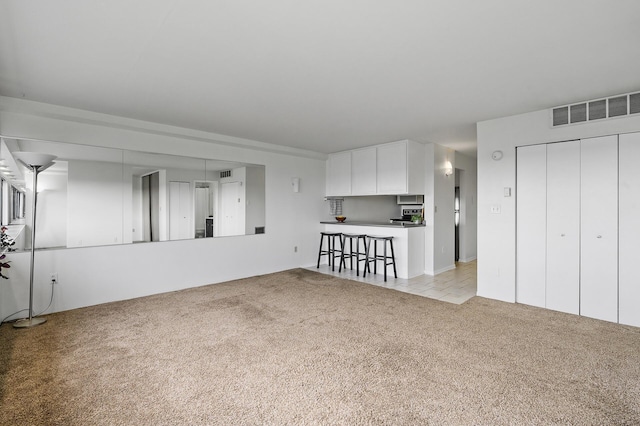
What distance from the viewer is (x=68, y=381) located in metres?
2.23

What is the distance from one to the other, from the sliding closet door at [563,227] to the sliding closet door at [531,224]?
0.21ft

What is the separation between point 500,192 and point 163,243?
4.92 metres

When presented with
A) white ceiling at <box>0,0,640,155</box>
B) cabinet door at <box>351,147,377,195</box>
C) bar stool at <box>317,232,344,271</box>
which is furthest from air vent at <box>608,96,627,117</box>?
bar stool at <box>317,232,344,271</box>

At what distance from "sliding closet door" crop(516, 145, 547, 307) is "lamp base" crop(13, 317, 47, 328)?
5748 mm

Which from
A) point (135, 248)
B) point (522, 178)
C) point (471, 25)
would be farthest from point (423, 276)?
point (135, 248)

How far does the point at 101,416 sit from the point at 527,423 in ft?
8.33

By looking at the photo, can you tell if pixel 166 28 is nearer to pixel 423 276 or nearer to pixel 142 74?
pixel 142 74

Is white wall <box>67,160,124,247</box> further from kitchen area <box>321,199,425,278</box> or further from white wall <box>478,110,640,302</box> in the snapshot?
white wall <box>478,110,640,302</box>

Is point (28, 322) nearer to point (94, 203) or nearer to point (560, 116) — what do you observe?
point (94, 203)

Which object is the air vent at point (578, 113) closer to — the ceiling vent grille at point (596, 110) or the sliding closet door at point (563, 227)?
the ceiling vent grille at point (596, 110)

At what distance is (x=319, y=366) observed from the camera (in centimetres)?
243

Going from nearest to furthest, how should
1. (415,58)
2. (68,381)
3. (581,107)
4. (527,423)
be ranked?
(527,423), (68,381), (415,58), (581,107)

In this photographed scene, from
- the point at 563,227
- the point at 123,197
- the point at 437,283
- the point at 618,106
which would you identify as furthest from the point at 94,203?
the point at 618,106

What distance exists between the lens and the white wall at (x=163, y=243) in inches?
141
